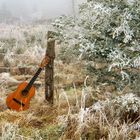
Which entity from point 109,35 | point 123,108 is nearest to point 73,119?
point 123,108

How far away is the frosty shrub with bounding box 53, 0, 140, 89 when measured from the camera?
770 cm

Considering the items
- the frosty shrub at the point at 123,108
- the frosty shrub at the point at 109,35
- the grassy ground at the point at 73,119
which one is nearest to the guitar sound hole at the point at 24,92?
the grassy ground at the point at 73,119

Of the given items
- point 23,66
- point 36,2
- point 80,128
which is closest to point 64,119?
point 80,128

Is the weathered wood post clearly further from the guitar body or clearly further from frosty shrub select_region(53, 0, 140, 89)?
frosty shrub select_region(53, 0, 140, 89)

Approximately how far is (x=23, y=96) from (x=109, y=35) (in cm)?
183

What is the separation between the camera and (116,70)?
8.28 m

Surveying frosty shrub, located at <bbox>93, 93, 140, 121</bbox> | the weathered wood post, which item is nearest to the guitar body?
the weathered wood post

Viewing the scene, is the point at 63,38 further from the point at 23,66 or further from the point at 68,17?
the point at 23,66

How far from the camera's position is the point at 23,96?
29.7ft

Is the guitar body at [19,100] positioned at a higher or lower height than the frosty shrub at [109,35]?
lower

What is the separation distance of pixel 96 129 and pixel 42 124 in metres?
0.90

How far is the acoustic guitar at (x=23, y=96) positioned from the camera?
29.0 feet

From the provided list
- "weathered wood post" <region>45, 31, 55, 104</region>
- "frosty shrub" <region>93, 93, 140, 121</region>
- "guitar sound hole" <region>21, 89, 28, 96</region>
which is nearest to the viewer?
"frosty shrub" <region>93, 93, 140, 121</region>

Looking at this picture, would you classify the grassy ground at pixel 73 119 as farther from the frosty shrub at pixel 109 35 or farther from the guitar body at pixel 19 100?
the frosty shrub at pixel 109 35
